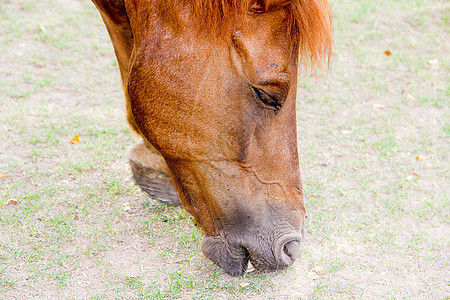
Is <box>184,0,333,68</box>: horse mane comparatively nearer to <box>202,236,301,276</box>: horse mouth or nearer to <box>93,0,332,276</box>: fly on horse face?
<box>93,0,332,276</box>: fly on horse face

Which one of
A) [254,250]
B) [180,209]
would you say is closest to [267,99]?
[254,250]

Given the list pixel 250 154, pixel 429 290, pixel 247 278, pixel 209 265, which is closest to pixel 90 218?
pixel 209 265

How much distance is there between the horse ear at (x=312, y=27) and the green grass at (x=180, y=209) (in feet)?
4.12

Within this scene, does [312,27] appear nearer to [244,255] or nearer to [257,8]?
[257,8]

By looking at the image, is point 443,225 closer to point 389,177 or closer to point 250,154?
point 389,177

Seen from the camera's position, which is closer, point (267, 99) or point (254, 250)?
point (267, 99)

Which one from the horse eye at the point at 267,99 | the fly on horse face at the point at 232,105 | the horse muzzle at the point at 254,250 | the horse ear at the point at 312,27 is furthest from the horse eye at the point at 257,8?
the horse muzzle at the point at 254,250

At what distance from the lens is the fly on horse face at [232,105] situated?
2.11 meters

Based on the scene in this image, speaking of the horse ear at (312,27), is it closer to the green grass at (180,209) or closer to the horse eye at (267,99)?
the horse eye at (267,99)

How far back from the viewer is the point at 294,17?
2.12 m

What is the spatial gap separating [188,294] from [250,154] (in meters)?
0.85

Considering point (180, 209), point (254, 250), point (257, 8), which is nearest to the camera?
point (257, 8)

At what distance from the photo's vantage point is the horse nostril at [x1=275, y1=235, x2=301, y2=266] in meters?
2.38

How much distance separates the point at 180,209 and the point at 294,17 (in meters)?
1.59
